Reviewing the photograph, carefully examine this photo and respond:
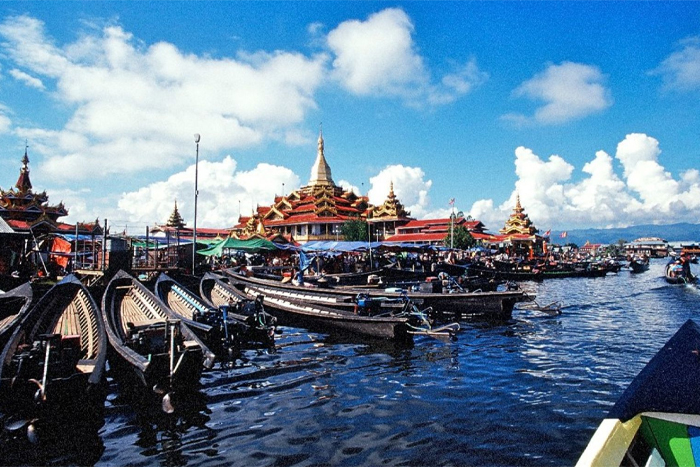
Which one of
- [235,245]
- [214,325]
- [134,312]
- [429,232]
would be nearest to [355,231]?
[429,232]

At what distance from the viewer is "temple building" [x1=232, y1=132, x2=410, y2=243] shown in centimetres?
5375

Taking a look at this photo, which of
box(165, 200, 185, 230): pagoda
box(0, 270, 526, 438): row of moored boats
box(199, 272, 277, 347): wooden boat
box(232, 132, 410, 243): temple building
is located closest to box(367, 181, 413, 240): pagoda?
box(232, 132, 410, 243): temple building

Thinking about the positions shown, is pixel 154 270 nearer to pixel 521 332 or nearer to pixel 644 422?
pixel 521 332

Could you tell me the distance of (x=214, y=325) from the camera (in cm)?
1083

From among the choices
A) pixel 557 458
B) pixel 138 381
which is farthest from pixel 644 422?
pixel 138 381

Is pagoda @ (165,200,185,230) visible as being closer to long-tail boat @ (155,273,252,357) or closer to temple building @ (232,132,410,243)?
temple building @ (232,132,410,243)

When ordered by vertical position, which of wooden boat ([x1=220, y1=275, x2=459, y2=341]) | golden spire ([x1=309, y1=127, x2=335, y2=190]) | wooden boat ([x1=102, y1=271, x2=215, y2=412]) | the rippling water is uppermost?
golden spire ([x1=309, y1=127, x2=335, y2=190])

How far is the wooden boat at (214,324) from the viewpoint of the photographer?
10.1 metres

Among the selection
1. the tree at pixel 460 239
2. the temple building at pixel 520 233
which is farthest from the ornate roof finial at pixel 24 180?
the temple building at pixel 520 233

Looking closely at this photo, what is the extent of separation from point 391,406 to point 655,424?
5009mm

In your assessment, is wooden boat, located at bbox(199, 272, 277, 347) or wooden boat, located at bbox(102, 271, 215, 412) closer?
wooden boat, located at bbox(102, 271, 215, 412)

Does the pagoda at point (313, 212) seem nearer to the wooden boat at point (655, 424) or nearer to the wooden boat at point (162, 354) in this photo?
the wooden boat at point (162, 354)

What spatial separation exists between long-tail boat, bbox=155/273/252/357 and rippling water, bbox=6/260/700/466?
0.55 meters

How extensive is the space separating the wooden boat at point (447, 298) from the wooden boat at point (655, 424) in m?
12.3
